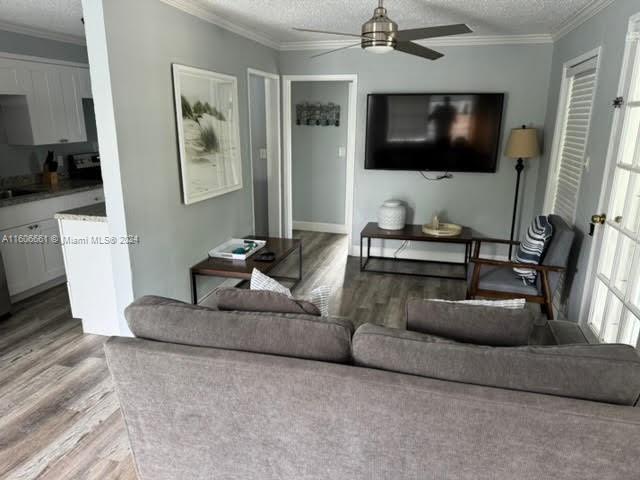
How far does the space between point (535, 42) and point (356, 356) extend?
13.5 feet

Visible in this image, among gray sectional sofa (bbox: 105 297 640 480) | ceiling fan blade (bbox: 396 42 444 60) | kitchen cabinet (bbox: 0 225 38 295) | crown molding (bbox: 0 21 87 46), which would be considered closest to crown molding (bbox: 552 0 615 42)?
ceiling fan blade (bbox: 396 42 444 60)

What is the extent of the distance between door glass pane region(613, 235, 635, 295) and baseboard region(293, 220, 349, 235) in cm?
407

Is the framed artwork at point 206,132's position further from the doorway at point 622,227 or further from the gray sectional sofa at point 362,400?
the doorway at point 622,227

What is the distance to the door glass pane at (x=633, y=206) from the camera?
234cm

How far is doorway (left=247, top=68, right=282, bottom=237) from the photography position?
4996 mm

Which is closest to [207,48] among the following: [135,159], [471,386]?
[135,159]

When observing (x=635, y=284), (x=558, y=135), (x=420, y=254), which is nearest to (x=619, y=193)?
(x=635, y=284)

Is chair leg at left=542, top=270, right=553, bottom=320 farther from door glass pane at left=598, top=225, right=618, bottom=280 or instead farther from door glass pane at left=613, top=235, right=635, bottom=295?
door glass pane at left=613, top=235, right=635, bottom=295

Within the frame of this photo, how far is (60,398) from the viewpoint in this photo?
2512 millimetres

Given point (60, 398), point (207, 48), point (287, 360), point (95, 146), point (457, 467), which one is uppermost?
point (207, 48)

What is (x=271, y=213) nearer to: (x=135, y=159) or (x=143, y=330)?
(x=135, y=159)

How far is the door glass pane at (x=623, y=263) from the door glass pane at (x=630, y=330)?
16 cm

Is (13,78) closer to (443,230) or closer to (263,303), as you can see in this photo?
(263,303)

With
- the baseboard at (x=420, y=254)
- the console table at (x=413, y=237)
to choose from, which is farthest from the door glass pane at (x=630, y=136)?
the baseboard at (x=420, y=254)
